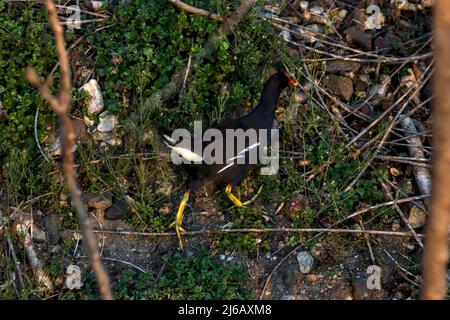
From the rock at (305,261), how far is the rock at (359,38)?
2.15 meters

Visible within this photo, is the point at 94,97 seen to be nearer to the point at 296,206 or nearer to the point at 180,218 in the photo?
the point at 180,218

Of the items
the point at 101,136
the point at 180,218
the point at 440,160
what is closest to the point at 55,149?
the point at 101,136

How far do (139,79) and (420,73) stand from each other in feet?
8.27

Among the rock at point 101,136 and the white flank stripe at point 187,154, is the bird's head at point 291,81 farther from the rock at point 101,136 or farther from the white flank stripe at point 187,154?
the rock at point 101,136

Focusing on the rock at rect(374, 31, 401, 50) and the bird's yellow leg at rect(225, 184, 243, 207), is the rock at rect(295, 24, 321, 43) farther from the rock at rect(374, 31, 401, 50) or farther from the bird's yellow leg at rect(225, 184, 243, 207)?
the bird's yellow leg at rect(225, 184, 243, 207)

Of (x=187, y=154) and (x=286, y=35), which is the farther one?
(x=286, y=35)

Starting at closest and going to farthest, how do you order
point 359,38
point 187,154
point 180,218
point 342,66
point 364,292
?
point 364,292, point 187,154, point 180,218, point 342,66, point 359,38

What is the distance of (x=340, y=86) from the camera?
6.38m

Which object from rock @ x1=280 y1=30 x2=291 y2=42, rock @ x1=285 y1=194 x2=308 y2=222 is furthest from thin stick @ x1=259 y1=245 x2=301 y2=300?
rock @ x1=280 y1=30 x2=291 y2=42

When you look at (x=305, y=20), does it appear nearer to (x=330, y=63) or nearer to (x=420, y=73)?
(x=330, y=63)

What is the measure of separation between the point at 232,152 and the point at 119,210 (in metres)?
0.99

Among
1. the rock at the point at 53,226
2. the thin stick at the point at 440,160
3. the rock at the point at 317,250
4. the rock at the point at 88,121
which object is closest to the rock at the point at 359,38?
the rock at the point at 317,250

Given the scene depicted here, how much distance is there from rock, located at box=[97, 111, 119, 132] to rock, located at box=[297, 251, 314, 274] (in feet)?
6.01
